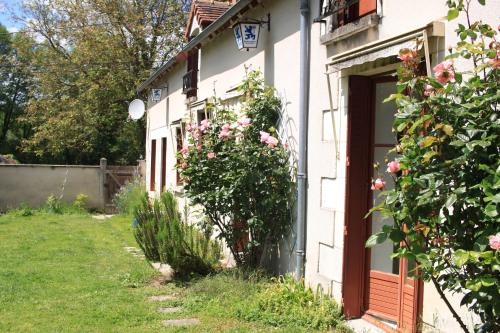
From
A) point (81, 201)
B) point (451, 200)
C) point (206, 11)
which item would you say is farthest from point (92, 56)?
point (451, 200)

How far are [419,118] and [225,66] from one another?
707cm

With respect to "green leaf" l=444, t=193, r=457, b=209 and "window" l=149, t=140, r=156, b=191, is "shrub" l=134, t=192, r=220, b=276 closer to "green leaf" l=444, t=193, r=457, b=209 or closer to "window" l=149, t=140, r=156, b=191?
"green leaf" l=444, t=193, r=457, b=209

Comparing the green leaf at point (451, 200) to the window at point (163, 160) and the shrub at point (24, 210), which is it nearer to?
the window at point (163, 160)

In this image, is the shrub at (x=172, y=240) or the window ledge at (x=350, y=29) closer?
the window ledge at (x=350, y=29)

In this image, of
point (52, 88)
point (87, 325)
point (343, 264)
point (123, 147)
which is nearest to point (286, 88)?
point (343, 264)

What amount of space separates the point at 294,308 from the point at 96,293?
2.76 metres

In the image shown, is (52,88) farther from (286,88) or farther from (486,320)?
(486,320)

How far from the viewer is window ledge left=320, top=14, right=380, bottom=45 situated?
4.97 m

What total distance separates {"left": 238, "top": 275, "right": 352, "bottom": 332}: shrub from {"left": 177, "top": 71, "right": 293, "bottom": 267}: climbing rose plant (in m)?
0.96

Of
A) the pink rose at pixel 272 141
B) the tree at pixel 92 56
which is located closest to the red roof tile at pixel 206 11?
the pink rose at pixel 272 141

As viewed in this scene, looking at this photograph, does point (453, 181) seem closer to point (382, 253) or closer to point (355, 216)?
point (355, 216)

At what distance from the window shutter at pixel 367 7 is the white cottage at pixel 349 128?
12 mm

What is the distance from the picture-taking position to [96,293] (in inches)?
276

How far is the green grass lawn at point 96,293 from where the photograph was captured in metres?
5.59
